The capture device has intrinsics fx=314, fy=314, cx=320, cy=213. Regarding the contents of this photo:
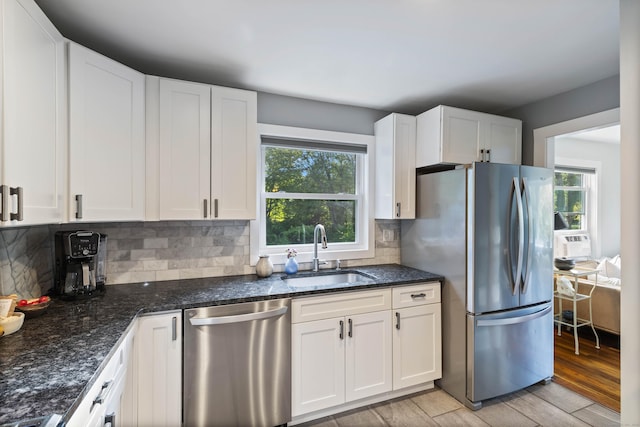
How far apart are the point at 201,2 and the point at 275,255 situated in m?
1.80

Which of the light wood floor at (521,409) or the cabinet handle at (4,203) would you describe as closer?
the cabinet handle at (4,203)

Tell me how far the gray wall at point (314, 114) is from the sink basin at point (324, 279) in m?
1.30

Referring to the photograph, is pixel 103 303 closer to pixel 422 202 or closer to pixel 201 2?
pixel 201 2

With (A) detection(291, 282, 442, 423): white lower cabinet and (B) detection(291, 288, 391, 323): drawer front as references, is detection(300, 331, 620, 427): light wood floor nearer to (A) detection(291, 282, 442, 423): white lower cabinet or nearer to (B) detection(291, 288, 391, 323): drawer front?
(A) detection(291, 282, 442, 423): white lower cabinet

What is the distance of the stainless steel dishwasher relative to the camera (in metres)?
1.79

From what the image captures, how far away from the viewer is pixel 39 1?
4.86ft

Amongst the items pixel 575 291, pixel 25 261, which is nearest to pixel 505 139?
pixel 575 291

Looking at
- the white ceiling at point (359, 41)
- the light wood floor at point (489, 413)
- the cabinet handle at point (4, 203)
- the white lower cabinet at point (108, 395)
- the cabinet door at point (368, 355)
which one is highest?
the white ceiling at point (359, 41)

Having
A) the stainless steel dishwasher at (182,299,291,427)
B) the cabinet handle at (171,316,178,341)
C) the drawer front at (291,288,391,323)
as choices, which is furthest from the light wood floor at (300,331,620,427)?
the cabinet handle at (171,316,178,341)

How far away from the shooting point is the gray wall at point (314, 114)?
8.64ft

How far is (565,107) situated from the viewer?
2.63 metres

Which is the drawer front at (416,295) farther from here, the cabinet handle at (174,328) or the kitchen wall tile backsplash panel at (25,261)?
the kitchen wall tile backsplash panel at (25,261)

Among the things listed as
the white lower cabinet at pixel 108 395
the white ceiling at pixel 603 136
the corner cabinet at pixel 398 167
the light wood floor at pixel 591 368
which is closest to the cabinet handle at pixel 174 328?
the white lower cabinet at pixel 108 395

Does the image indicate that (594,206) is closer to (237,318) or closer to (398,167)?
(398,167)
